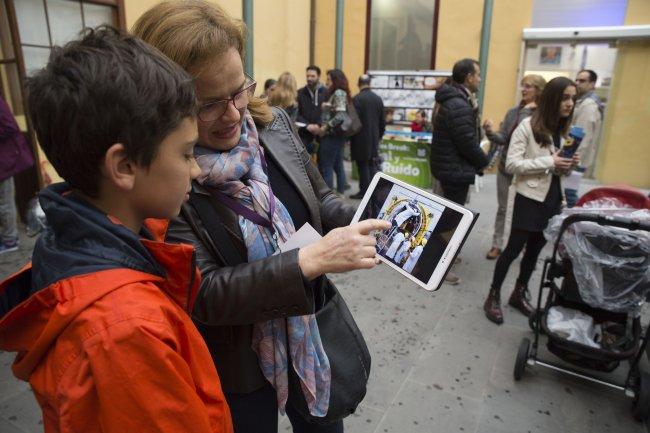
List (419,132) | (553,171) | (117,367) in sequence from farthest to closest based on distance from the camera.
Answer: (419,132), (553,171), (117,367)

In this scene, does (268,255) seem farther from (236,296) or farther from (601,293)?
(601,293)

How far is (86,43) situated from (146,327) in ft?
1.64

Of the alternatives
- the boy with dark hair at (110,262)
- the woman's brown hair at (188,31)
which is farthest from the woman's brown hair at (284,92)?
the boy with dark hair at (110,262)

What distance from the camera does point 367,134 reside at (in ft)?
21.0

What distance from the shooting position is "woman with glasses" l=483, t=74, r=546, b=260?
4258 mm

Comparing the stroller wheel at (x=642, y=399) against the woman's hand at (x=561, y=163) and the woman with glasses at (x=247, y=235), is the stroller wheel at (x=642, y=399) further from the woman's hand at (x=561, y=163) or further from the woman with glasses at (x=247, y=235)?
the woman with glasses at (x=247, y=235)

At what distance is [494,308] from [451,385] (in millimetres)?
978

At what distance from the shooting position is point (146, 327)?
0.70 metres

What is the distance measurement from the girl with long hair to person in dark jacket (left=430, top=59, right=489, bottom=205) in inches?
93.8

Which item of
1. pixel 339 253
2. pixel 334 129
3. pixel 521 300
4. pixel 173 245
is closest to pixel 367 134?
pixel 334 129

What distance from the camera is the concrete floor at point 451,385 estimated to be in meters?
2.36

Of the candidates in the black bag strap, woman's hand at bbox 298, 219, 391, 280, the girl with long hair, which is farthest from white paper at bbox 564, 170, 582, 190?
the black bag strap

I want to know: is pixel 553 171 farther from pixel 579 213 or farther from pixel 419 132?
pixel 419 132

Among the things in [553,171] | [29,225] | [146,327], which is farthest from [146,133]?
[29,225]
